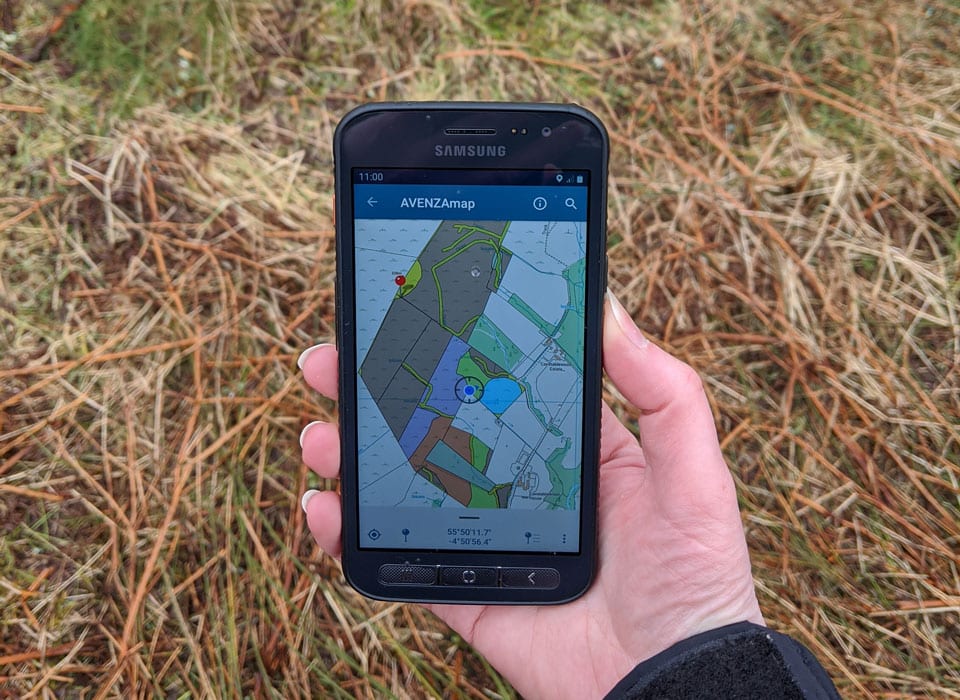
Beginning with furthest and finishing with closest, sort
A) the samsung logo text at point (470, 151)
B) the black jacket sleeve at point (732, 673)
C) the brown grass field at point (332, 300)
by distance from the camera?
the brown grass field at point (332, 300), the samsung logo text at point (470, 151), the black jacket sleeve at point (732, 673)

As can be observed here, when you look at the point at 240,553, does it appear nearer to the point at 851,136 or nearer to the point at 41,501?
the point at 41,501

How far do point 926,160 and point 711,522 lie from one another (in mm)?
1437

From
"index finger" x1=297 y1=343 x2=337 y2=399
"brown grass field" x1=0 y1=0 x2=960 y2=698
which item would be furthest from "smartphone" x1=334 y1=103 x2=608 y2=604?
"brown grass field" x1=0 y1=0 x2=960 y2=698

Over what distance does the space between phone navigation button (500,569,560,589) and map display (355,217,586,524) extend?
0.24 feet

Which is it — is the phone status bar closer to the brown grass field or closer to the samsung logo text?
the samsung logo text

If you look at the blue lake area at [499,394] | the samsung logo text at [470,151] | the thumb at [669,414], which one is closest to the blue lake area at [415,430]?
the blue lake area at [499,394]

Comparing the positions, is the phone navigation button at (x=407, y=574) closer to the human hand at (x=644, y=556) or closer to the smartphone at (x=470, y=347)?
the smartphone at (x=470, y=347)

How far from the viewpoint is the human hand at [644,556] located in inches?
58.1

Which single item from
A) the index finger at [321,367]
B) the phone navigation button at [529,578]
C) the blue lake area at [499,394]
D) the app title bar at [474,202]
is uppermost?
the app title bar at [474,202]

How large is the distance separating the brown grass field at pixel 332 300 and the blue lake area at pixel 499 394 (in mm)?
593

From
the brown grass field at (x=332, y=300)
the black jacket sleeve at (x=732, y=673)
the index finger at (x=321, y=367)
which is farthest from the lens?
the brown grass field at (x=332, y=300)

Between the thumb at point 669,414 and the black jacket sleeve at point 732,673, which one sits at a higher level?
the thumb at point 669,414

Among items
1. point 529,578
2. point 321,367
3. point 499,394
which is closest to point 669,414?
point 499,394

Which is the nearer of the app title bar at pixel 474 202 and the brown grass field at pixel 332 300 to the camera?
the app title bar at pixel 474 202
